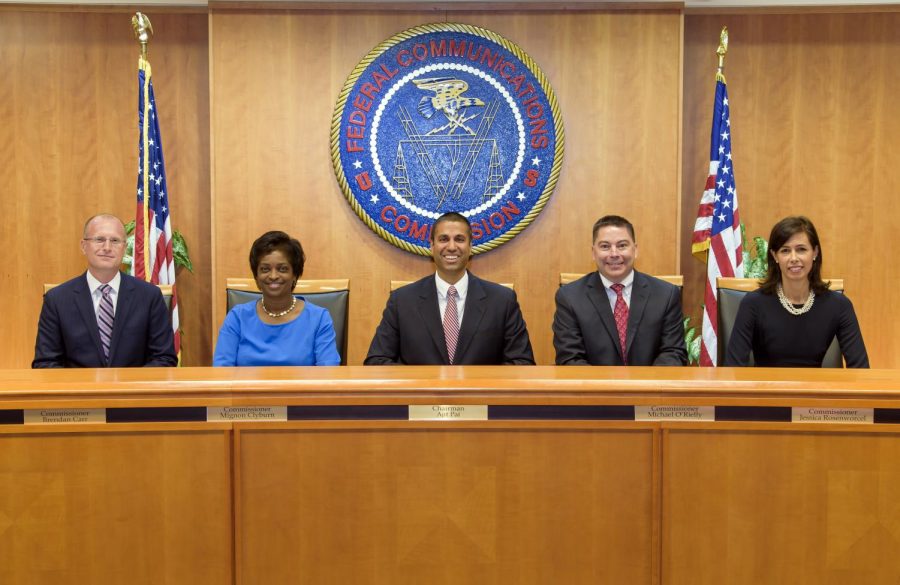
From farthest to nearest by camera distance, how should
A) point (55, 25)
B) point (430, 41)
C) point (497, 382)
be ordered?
point (55, 25) < point (430, 41) < point (497, 382)

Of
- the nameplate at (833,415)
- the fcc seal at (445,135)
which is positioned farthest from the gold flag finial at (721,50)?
the nameplate at (833,415)

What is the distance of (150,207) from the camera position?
4051 millimetres

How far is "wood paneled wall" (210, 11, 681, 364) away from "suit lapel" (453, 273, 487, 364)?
4.90 ft

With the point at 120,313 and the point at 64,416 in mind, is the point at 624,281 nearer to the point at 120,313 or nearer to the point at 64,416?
the point at 120,313

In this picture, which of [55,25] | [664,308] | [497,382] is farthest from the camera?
[55,25]

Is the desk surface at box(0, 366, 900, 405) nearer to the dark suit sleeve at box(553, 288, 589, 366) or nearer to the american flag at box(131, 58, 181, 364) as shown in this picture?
the dark suit sleeve at box(553, 288, 589, 366)

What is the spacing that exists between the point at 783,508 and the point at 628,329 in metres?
1.17

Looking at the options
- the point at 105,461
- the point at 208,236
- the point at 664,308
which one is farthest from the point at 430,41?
the point at 105,461

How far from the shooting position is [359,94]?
4.16 meters

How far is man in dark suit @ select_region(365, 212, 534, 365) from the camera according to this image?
2.84 metres

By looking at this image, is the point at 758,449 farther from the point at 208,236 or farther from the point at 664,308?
the point at 208,236

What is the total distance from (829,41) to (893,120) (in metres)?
0.60

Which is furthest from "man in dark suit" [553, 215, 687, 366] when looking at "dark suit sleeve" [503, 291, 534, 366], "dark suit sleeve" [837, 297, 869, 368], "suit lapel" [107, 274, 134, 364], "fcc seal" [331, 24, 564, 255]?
"suit lapel" [107, 274, 134, 364]

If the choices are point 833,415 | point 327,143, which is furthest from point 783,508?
point 327,143
